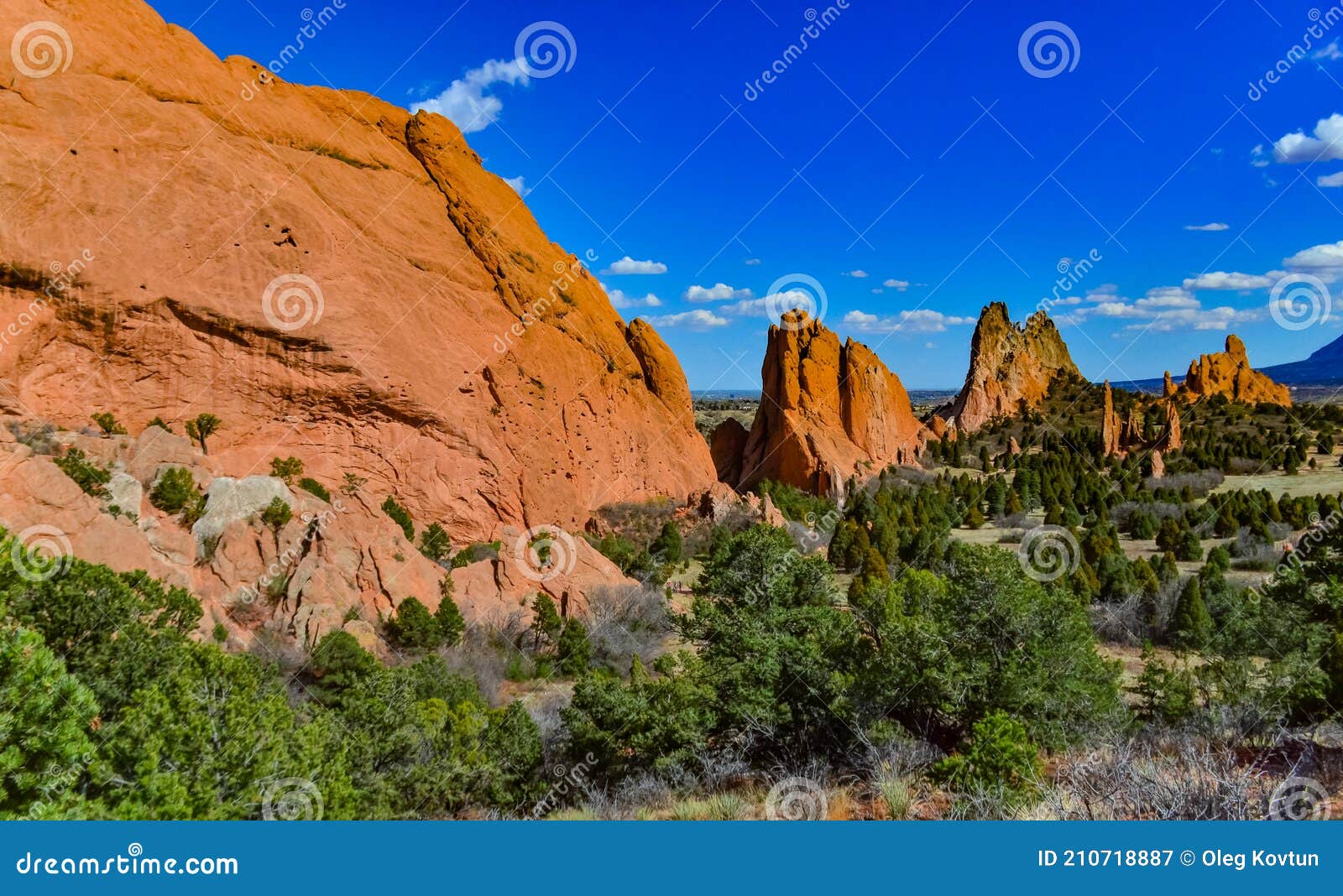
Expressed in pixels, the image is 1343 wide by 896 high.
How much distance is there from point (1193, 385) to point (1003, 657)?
312 ft

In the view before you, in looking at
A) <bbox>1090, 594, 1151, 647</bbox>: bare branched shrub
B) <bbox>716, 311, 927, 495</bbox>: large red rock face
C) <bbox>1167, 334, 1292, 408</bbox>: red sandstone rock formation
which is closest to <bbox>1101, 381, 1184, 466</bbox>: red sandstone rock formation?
<bbox>716, 311, 927, 495</bbox>: large red rock face

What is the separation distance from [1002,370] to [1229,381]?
28.3 metres

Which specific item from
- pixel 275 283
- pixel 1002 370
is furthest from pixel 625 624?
pixel 1002 370

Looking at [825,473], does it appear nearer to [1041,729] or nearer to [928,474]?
[928,474]

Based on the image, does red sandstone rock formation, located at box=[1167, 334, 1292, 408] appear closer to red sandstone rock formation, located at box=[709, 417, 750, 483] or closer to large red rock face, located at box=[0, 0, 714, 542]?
red sandstone rock formation, located at box=[709, 417, 750, 483]

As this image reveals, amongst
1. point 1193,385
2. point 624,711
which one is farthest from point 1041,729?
point 1193,385

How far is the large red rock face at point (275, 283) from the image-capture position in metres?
22.5

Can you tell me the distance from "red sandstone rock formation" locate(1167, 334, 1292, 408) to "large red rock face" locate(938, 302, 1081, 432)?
1257 cm

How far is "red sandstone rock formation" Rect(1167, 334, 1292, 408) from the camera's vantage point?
83.7 meters

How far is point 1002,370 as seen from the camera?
3295 inches

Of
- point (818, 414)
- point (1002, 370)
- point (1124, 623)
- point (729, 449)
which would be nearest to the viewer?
point (1124, 623)

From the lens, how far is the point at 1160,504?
44000mm

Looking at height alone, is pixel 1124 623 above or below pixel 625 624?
above

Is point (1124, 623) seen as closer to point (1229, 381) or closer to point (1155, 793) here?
point (1155, 793)
